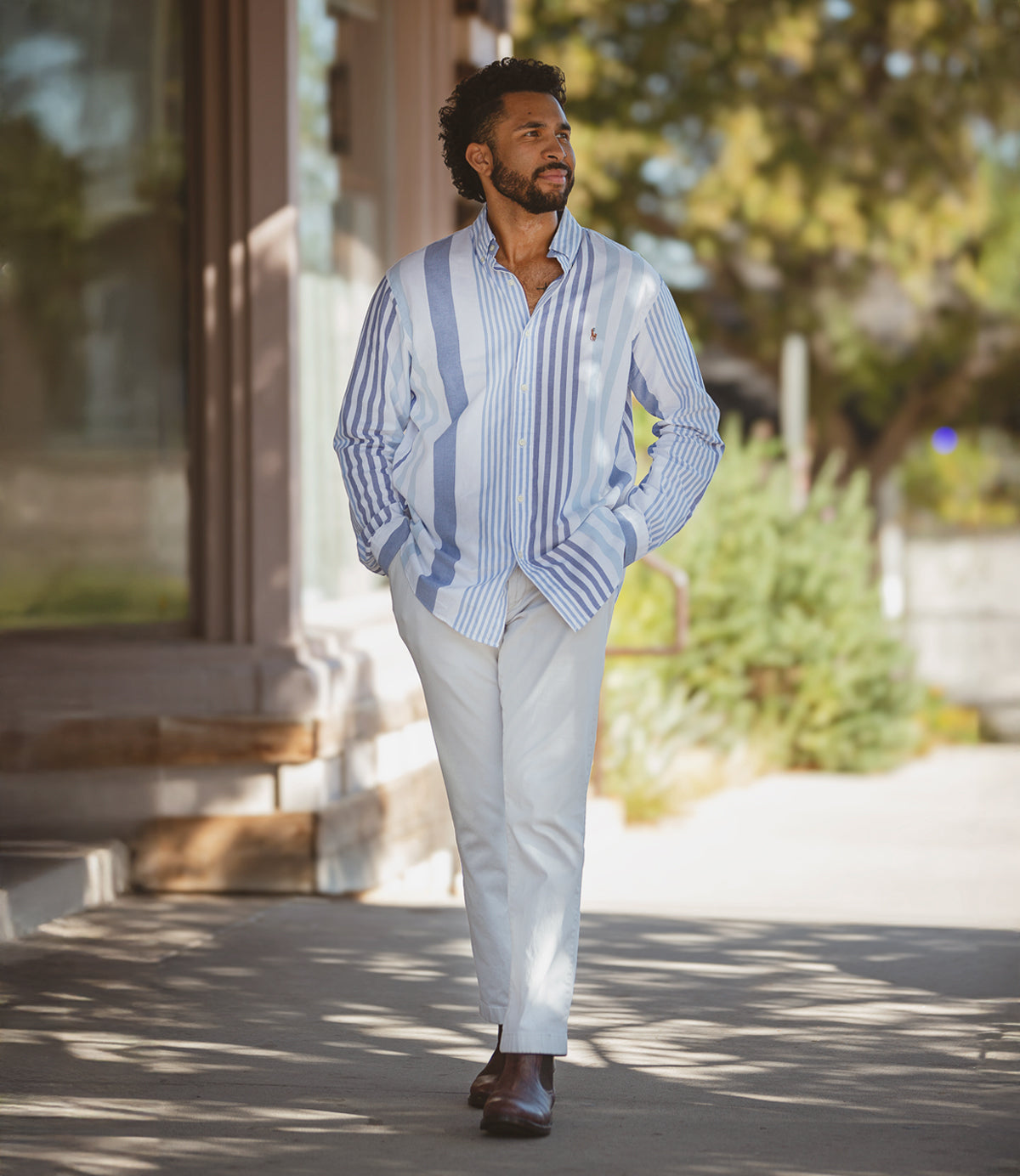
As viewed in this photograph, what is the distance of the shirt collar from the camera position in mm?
3871

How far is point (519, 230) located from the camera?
154 inches

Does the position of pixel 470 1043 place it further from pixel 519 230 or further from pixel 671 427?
pixel 519 230

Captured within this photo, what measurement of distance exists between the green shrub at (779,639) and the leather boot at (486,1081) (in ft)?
21.9

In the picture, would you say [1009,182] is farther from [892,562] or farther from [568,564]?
[568,564]

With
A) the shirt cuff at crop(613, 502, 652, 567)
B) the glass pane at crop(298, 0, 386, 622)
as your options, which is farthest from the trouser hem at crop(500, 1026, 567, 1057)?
the glass pane at crop(298, 0, 386, 622)

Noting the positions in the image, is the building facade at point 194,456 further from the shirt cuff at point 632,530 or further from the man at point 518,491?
the shirt cuff at point 632,530

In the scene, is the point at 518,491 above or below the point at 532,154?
below

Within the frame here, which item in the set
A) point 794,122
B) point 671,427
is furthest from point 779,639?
point 794,122

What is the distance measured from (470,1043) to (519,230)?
1834mm

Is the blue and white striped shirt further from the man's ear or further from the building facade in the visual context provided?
the building facade

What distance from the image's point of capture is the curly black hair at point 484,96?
395cm

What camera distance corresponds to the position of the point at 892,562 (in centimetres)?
1777

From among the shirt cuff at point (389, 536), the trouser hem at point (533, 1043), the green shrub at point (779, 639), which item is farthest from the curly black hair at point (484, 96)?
the green shrub at point (779, 639)

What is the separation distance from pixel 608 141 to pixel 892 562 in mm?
4688
